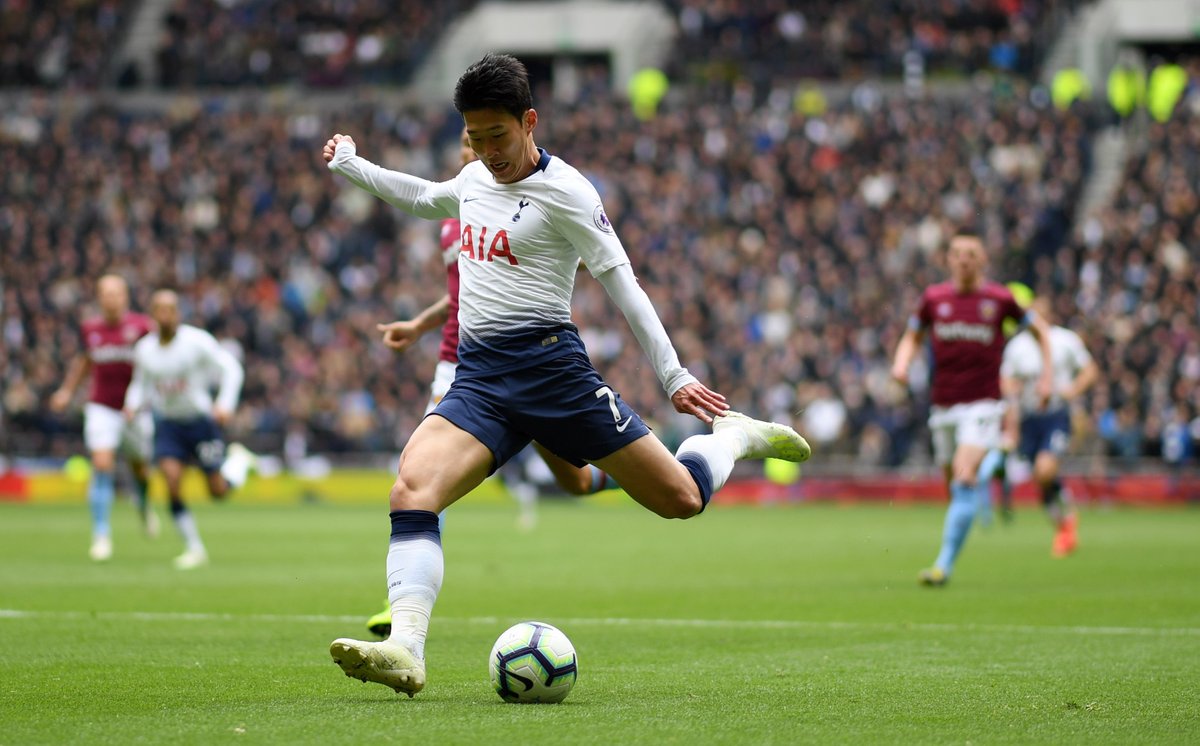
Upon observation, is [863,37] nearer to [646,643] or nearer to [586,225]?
[646,643]

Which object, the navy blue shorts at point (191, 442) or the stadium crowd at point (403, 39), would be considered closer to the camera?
the navy blue shorts at point (191, 442)

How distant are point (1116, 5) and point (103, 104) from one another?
76.2 ft

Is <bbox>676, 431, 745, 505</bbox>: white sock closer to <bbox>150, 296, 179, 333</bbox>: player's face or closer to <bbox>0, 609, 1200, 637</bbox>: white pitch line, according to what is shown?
<bbox>0, 609, 1200, 637</bbox>: white pitch line

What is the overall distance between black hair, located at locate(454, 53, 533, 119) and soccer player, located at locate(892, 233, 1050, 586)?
22.8 ft

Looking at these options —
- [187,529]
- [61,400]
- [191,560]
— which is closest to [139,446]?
[61,400]

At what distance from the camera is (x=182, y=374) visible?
53.7 ft

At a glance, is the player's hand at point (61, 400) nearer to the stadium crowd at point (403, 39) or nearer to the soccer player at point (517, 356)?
the soccer player at point (517, 356)

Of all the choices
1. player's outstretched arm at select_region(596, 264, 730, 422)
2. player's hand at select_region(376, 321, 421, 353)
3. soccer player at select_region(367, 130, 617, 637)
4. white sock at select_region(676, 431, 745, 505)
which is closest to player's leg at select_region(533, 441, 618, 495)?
soccer player at select_region(367, 130, 617, 637)

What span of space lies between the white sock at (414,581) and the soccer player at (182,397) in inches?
374

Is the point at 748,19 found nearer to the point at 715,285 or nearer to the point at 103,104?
the point at 715,285

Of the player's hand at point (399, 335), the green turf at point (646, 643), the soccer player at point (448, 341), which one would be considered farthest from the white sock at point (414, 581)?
the player's hand at point (399, 335)

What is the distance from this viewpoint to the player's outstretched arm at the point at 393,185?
25.1 ft

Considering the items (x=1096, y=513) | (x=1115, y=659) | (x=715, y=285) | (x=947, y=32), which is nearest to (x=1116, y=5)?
(x=947, y=32)

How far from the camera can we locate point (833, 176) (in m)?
33.9
